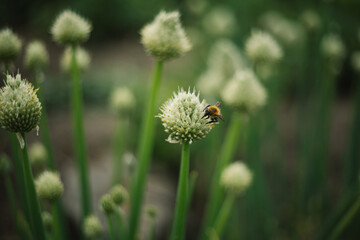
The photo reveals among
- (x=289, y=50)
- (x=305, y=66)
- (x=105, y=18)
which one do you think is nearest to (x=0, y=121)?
(x=305, y=66)

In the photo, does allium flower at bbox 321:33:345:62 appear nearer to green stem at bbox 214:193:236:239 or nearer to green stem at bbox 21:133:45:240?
green stem at bbox 214:193:236:239

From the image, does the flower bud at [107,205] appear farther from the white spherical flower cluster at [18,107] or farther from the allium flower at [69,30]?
the allium flower at [69,30]

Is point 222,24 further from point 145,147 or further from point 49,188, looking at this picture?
point 49,188

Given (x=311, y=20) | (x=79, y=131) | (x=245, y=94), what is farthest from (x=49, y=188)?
(x=311, y=20)

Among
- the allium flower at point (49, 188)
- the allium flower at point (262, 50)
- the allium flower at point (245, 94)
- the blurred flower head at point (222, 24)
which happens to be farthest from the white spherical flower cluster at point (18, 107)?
the blurred flower head at point (222, 24)

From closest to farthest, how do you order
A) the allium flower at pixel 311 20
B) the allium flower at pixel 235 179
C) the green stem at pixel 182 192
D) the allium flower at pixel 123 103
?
1. the green stem at pixel 182 192
2. the allium flower at pixel 235 179
3. the allium flower at pixel 123 103
4. the allium flower at pixel 311 20

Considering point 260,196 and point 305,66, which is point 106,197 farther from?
point 305,66

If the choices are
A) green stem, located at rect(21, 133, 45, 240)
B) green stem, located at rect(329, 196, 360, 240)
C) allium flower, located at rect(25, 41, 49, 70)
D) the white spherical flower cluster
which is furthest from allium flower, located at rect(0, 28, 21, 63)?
green stem, located at rect(329, 196, 360, 240)
